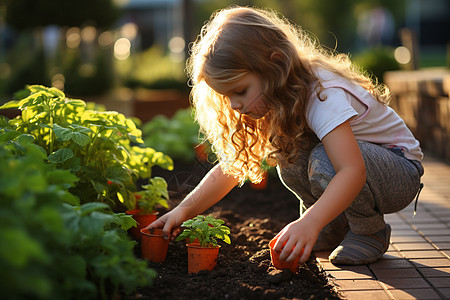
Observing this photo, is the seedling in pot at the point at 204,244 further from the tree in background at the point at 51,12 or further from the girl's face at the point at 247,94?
the tree in background at the point at 51,12

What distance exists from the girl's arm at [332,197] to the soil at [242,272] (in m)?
0.14

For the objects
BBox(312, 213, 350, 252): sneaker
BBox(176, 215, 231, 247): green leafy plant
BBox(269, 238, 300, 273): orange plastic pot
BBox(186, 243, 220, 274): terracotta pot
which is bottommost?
BBox(312, 213, 350, 252): sneaker

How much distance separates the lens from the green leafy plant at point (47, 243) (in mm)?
1079

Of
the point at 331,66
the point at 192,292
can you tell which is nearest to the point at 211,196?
the point at 192,292

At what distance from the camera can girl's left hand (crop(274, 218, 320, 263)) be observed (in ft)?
5.99

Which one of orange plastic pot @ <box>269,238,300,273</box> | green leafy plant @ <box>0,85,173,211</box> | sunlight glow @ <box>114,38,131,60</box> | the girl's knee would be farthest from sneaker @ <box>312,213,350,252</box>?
sunlight glow @ <box>114,38,131,60</box>

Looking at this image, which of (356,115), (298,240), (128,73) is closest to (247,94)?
(356,115)

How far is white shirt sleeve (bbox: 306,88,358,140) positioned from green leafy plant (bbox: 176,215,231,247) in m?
0.52

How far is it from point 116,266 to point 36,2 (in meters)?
5.79

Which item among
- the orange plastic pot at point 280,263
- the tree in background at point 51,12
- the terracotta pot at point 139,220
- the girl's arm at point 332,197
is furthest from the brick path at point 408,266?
the tree in background at point 51,12

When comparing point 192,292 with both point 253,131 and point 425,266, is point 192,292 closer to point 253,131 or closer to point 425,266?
point 253,131

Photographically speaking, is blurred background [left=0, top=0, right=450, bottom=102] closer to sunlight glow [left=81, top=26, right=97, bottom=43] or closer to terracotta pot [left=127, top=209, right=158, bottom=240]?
sunlight glow [left=81, top=26, right=97, bottom=43]

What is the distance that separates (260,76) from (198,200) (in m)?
0.63

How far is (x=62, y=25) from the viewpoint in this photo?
22.4 ft
